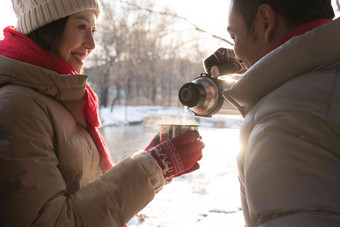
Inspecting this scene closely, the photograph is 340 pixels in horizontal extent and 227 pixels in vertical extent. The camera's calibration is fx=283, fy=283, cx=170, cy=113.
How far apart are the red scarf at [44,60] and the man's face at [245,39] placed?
2.35ft

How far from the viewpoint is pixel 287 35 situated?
847 mm

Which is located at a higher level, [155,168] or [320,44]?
[320,44]

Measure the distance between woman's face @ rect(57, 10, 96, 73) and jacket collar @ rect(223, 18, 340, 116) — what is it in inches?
34.7

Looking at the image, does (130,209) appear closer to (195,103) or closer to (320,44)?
(195,103)

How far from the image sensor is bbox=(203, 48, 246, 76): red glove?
1.62 meters

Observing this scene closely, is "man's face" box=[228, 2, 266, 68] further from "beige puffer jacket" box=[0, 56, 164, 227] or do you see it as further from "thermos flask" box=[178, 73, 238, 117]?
"beige puffer jacket" box=[0, 56, 164, 227]

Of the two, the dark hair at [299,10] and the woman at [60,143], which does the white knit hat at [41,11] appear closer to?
the woman at [60,143]

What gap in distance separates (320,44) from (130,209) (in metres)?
0.81

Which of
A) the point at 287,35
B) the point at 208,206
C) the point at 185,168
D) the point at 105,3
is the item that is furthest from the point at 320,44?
the point at 105,3

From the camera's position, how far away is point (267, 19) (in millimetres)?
869

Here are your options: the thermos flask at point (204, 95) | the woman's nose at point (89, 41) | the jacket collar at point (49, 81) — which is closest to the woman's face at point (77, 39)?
the woman's nose at point (89, 41)

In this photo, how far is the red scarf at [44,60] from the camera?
112cm

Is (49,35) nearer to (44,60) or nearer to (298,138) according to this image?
(44,60)

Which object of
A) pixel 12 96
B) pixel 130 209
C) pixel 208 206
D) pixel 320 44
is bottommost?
pixel 208 206
